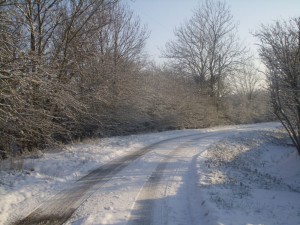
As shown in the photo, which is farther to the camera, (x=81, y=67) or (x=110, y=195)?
(x=81, y=67)

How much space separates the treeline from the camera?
1081 centimetres

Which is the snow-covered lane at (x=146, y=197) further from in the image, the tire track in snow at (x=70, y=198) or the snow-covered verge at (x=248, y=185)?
the snow-covered verge at (x=248, y=185)

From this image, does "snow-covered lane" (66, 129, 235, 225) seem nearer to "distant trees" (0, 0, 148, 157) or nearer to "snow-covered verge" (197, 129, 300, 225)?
"snow-covered verge" (197, 129, 300, 225)

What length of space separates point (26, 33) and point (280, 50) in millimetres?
14706

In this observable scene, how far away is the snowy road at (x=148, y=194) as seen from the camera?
8.11 metres

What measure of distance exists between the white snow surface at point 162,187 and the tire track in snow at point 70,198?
0.71ft

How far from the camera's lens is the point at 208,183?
11203 millimetres

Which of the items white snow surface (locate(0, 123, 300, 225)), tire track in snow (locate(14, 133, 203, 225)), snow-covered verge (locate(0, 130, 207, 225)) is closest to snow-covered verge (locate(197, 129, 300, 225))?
white snow surface (locate(0, 123, 300, 225))

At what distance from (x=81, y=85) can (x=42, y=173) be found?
24.7 ft

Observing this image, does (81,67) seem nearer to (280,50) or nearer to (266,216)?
(280,50)

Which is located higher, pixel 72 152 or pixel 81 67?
pixel 81 67

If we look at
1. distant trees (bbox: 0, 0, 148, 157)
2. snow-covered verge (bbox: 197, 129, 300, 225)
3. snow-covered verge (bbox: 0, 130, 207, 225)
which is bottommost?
snow-covered verge (bbox: 197, 129, 300, 225)

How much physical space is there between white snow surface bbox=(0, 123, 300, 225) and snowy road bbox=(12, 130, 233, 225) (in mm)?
28

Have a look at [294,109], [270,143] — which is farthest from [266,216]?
[270,143]
